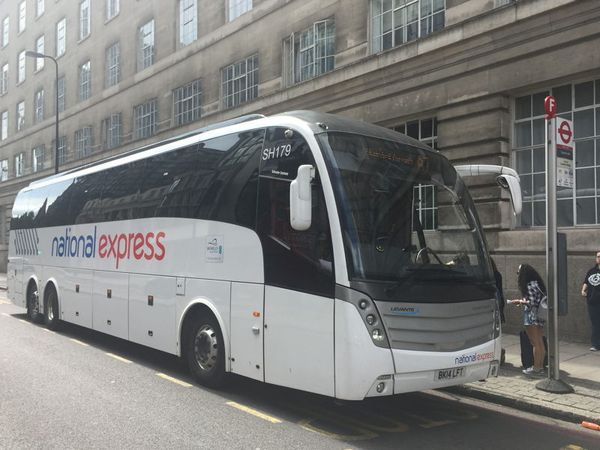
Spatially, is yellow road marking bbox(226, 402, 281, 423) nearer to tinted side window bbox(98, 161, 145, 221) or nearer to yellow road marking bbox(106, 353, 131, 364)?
yellow road marking bbox(106, 353, 131, 364)

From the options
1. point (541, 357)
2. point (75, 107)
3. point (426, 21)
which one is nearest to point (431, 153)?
point (541, 357)

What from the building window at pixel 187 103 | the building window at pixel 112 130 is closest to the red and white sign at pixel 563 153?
the building window at pixel 187 103

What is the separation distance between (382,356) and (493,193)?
25.3 ft

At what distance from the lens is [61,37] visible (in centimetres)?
3516

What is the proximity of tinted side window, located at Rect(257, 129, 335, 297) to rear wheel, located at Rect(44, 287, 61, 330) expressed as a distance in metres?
7.69

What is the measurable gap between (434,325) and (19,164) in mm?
41232

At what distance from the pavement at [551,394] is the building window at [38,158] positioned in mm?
34874

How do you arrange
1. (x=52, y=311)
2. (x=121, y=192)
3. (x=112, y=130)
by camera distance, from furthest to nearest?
(x=112, y=130)
(x=52, y=311)
(x=121, y=192)

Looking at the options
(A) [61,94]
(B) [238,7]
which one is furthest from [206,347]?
(A) [61,94]

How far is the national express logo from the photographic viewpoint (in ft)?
Result: 27.4

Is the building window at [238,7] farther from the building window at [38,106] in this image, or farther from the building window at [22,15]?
the building window at [22,15]

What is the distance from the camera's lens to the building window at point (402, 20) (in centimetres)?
1323

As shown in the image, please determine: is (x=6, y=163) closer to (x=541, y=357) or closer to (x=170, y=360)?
(x=170, y=360)

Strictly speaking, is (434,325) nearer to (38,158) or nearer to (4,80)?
(38,158)
